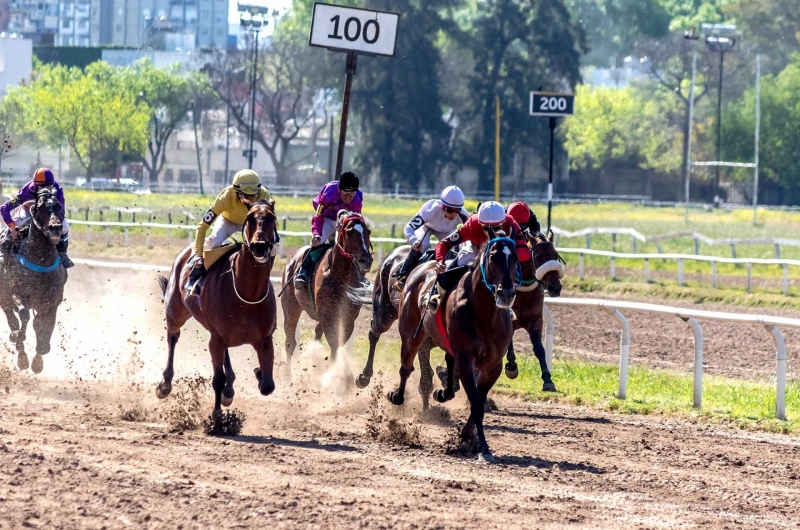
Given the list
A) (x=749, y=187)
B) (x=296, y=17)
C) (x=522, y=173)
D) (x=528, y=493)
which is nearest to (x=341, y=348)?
(x=528, y=493)

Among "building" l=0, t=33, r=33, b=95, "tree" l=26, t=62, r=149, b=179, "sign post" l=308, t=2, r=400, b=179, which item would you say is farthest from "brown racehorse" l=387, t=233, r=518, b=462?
"building" l=0, t=33, r=33, b=95

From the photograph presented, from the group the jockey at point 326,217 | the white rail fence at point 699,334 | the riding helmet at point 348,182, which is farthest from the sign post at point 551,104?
the riding helmet at point 348,182

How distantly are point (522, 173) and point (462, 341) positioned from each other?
56.9 meters

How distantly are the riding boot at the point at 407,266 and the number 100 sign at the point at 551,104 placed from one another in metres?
7.02

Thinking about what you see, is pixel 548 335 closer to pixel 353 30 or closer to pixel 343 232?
pixel 343 232

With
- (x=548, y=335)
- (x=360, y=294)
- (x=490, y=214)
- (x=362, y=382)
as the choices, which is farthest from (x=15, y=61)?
(x=490, y=214)

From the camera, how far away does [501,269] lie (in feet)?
27.0

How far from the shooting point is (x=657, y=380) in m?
12.8

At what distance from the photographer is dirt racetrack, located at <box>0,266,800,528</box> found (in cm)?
647

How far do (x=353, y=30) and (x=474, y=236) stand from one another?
5415 mm

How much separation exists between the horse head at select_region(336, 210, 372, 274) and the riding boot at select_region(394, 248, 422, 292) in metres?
0.30

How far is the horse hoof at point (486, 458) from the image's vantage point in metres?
8.30

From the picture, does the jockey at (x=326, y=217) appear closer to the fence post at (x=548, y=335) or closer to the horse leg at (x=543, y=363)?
the horse leg at (x=543, y=363)

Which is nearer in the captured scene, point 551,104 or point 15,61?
point 551,104
